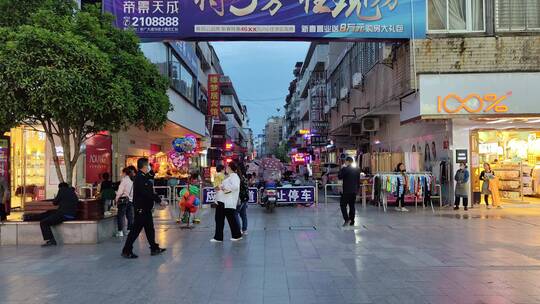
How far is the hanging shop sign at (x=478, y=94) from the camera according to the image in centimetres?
1503

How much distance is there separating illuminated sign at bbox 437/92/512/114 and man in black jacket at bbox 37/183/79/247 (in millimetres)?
10971

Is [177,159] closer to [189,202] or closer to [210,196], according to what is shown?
[210,196]

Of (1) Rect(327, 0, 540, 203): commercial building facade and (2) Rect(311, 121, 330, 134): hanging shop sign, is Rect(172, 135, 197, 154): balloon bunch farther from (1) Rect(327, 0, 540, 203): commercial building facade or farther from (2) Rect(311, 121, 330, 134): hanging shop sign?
(2) Rect(311, 121, 330, 134): hanging shop sign

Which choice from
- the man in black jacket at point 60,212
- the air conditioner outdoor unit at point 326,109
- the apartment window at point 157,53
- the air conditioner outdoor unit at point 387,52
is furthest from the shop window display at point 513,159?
the air conditioner outdoor unit at point 326,109

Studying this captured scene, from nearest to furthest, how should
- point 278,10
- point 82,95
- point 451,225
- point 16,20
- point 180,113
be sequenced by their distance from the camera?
point 82,95 → point 16,20 → point 451,225 → point 278,10 → point 180,113

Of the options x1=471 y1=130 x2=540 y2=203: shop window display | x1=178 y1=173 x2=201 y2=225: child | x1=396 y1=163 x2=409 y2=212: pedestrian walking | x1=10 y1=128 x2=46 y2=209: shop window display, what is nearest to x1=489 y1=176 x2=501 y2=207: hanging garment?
x1=471 y1=130 x2=540 y2=203: shop window display

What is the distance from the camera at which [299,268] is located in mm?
7508

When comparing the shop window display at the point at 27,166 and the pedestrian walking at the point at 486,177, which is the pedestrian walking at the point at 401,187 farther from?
the shop window display at the point at 27,166

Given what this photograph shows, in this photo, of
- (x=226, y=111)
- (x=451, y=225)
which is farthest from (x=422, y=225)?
(x=226, y=111)

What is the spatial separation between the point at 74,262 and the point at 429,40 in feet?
40.8

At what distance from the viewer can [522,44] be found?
1535 cm

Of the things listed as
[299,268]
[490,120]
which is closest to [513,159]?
[490,120]

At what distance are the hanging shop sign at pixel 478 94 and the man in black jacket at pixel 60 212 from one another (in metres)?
10.5

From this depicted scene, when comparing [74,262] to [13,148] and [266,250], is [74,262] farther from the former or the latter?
[13,148]
